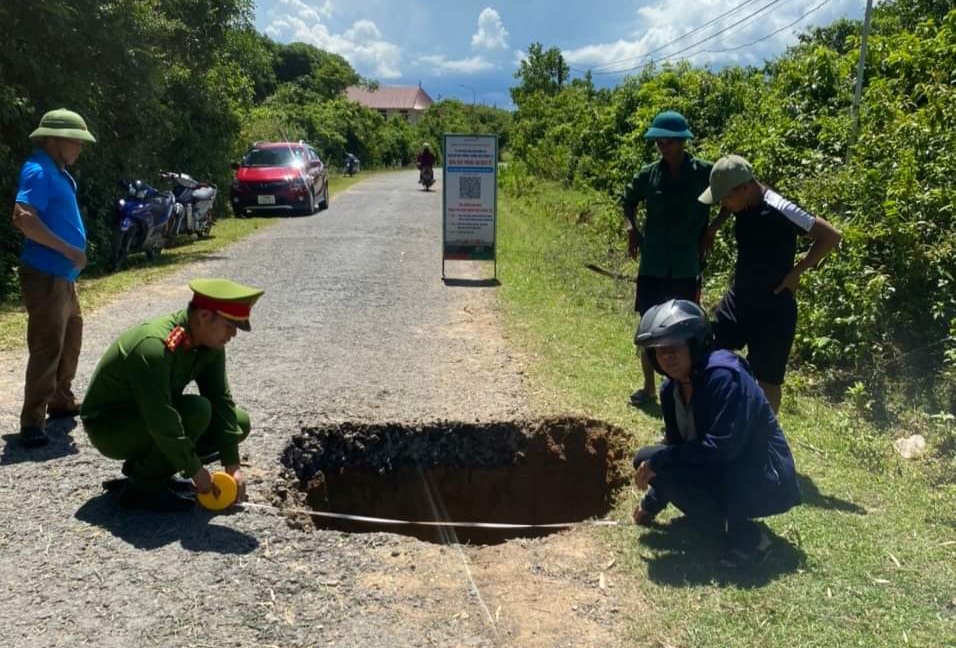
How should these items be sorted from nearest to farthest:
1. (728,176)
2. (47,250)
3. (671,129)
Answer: (728,176) < (47,250) < (671,129)

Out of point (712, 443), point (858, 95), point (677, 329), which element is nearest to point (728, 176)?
point (677, 329)

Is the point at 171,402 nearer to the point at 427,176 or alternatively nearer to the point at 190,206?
the point at 190,206

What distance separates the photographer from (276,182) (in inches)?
747

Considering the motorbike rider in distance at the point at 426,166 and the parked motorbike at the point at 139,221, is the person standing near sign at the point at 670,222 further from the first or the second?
the motorbike rider in distance at the point at 426,166

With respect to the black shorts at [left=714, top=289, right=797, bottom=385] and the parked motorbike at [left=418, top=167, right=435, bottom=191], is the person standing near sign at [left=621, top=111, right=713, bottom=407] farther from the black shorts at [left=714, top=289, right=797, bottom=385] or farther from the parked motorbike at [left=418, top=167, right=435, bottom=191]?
the parked motorbike at [left=418, top=167, right=435, bottom=191]

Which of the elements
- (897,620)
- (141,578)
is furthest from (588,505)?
(141,578)

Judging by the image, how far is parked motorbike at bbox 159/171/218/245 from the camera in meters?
14.0

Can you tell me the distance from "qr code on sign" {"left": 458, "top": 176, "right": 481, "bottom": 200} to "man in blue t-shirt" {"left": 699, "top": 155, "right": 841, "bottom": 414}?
6.76 meters

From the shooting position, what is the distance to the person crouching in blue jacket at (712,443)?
139 inches

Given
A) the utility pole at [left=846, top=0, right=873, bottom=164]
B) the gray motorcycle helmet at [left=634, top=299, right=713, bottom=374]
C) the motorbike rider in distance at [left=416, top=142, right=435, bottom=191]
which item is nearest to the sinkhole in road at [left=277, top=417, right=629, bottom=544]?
the gray motorcycle helmet at [left=634, top=299, right=713, bottom=374]

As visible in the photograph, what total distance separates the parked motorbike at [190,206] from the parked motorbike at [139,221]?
0.92 m

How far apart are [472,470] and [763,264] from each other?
7.72 feet

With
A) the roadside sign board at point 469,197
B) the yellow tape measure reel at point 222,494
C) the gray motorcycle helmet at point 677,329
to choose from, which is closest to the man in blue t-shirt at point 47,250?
Result: the yellow tape measure reel at point 222,494

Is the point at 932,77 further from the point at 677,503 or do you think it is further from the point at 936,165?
the point at 677,503
